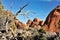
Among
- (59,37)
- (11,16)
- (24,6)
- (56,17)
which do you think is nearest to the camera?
(24,6)

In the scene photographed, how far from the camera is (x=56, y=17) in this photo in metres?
103

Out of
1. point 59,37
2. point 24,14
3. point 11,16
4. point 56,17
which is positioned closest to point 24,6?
point 24,14

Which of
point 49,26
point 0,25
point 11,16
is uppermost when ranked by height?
point 11,16

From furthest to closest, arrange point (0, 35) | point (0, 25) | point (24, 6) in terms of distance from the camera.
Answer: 1. point (0, 25)
2. point (0, 35)
3. point (24, 6)

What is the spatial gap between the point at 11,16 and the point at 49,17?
76620 millimetres

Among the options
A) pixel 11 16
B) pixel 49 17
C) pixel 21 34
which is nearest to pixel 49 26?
pixel 49 17

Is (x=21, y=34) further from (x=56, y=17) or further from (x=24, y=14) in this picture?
(x=56, y=17)

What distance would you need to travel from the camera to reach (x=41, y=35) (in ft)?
176

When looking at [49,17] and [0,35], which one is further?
[49,17]

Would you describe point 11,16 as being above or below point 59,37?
above

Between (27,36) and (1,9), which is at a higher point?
(1,9)

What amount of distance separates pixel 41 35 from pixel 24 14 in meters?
25.7

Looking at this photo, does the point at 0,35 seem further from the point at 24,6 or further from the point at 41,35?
the point at 41,35

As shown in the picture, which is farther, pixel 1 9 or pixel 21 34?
pixel 21 34
